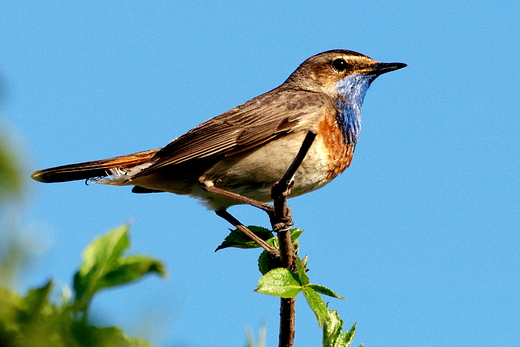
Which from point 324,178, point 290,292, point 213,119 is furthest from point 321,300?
point 213,119

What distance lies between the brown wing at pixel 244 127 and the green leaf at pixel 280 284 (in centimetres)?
389

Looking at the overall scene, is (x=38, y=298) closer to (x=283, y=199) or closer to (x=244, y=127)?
(x=283, y=199)

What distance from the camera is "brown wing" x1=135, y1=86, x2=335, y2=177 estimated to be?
7.89m

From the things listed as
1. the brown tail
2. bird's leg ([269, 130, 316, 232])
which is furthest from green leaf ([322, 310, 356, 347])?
the brown tail

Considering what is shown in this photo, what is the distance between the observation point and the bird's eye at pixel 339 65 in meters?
9.72

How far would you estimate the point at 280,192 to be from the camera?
16.0 feet

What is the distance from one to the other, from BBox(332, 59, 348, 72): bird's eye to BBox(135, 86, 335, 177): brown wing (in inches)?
43.6

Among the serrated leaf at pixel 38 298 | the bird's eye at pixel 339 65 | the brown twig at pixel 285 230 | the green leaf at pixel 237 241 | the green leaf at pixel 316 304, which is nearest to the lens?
the serrated leaf at pixel 38 298

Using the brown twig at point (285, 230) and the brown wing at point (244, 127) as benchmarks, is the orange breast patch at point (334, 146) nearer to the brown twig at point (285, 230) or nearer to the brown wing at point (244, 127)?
the brown wing at point (244, 127)

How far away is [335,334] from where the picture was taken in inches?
132

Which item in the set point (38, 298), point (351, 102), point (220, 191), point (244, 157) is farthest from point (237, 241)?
point (38, 298)

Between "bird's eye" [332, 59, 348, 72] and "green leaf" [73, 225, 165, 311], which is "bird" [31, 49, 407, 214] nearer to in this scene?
"bird's eye" [332, 59, 348, 72]

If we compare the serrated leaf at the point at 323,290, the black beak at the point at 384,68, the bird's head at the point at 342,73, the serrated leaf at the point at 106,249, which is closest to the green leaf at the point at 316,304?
the serrated leaf at the point at 323,290

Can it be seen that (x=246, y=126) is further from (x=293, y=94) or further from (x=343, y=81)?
(x=343, y=81)
